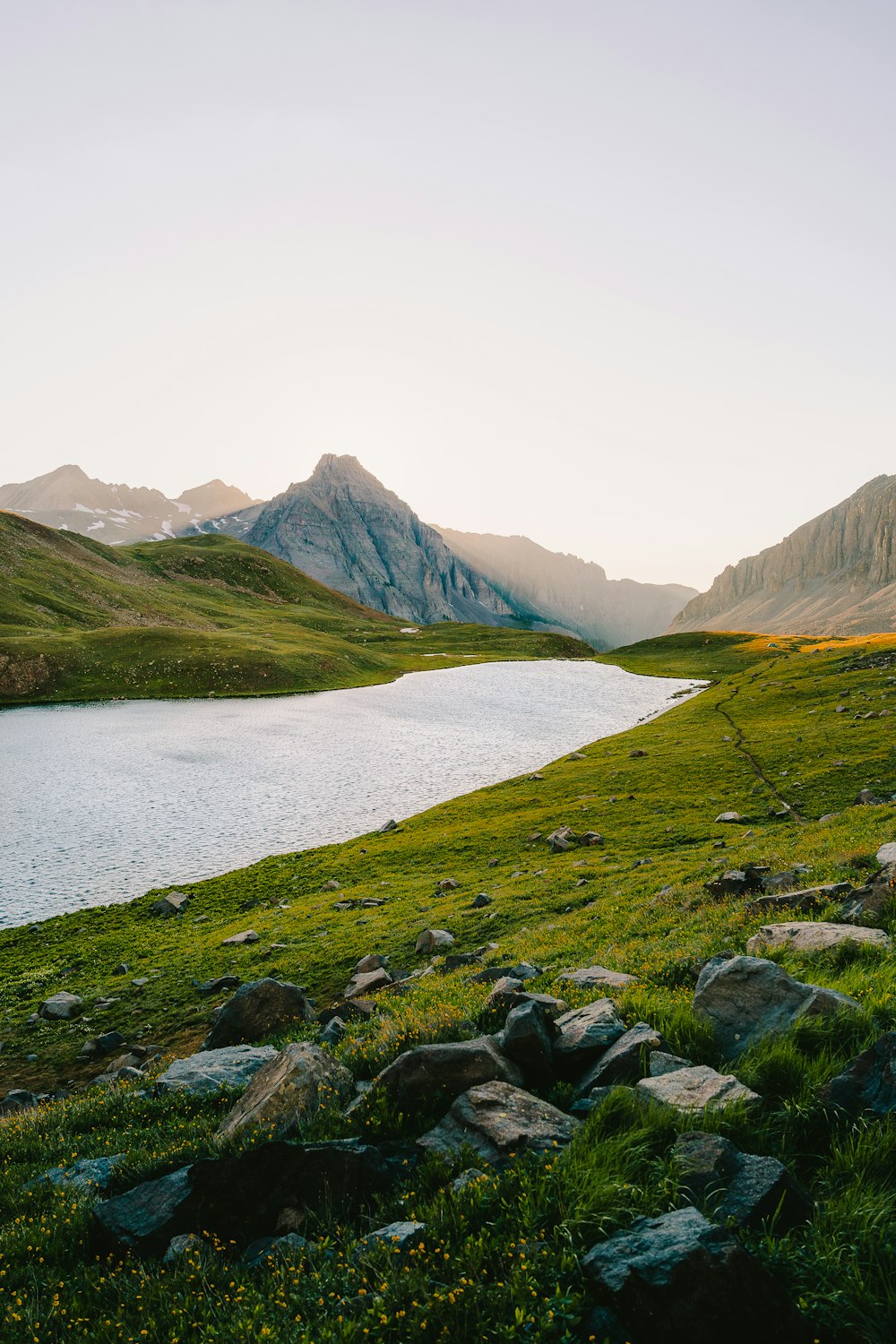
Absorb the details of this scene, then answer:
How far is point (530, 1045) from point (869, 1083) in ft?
14.2

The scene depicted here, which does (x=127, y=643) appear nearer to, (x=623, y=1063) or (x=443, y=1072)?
(x=443, y=1072)

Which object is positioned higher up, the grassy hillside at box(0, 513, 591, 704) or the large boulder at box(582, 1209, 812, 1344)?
the grassy hillside at box(0, 513, 591, 704)

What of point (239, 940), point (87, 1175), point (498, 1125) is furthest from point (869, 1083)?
point (239, 940)

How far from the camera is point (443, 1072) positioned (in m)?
9.32

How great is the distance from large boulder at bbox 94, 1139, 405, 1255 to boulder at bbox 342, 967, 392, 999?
10.5m

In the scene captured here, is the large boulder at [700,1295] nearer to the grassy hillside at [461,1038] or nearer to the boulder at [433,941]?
the grassy hillside at [461,1038]

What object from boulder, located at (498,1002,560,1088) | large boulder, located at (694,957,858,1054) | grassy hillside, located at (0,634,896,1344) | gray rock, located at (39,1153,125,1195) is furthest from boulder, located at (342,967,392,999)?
large boulder, located at (694,957,858,1054)

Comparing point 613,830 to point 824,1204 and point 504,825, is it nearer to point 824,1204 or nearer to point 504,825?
point 504,825

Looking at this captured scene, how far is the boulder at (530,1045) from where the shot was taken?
9.48 metres

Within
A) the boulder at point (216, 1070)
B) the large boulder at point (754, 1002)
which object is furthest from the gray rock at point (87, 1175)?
the large boulder at point (754, 1002)

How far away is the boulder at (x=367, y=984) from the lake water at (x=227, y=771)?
63.7ft

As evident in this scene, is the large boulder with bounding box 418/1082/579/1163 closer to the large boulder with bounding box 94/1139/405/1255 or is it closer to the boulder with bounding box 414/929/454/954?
the large boulder with bounding box 94/1139/405/1255

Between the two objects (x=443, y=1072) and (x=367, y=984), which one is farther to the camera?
(x=367, y=984)

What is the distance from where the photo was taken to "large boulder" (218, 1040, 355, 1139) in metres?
9.33
